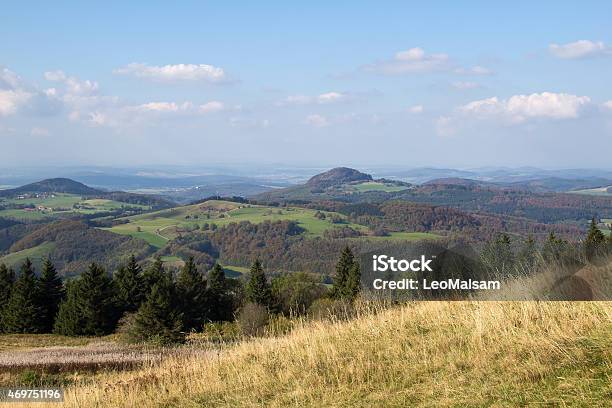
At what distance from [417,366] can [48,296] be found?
167ft

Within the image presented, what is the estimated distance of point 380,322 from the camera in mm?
9508

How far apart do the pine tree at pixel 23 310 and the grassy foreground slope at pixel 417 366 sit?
4363cm

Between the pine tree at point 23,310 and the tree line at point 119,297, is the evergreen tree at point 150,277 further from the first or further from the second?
the pine tree at point 23,310

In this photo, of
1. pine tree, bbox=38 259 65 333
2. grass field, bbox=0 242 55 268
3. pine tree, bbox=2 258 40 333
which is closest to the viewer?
pine tree, bbox=2 258 40 333

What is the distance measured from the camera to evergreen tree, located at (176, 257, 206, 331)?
48588 millimetres

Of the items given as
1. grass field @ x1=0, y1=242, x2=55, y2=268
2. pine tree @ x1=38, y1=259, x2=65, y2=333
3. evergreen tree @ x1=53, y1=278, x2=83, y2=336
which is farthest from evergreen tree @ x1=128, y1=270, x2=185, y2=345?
grass field @ x1=0, y1=242, x2=55, y2=268

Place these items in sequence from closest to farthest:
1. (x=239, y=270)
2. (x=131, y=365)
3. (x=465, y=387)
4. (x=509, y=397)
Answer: (x=509, y=397)
(x=465, y=387)
(x=131, y=365)
(x=239, y=270)

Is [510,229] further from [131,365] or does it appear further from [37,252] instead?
[131,365]

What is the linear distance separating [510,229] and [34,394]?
522 ft

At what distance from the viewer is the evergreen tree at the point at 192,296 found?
48.6 m

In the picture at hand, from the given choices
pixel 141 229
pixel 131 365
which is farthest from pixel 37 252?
pixel 131 365

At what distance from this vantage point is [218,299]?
188 ft

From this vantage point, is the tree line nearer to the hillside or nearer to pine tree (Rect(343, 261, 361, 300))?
pine tree (Rect(343, 261, 361, 300))

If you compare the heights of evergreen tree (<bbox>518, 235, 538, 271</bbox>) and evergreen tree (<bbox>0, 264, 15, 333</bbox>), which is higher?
evergreen tree (<bbox>518, 235, 538, 271</bbox>)
